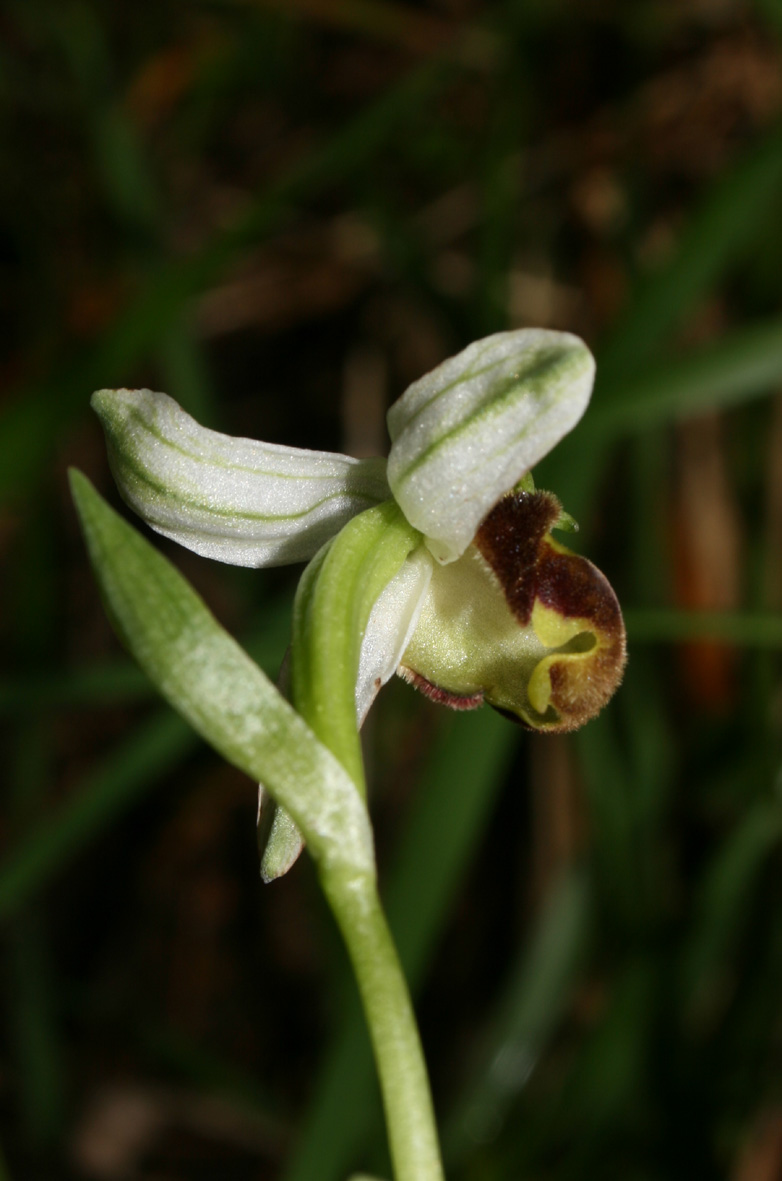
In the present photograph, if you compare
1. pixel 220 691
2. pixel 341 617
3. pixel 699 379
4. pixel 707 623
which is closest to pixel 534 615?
pixel 341 617

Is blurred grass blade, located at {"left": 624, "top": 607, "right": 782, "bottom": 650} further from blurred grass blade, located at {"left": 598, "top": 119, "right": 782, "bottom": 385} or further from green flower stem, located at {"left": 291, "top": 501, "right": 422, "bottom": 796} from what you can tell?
green flower stem, located at {"left": 291, "top": 501, "right": 422, "bottom": 796}

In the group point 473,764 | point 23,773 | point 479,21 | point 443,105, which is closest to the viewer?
point 473,764

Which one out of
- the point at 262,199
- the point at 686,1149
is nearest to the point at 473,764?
the point at 686,1149

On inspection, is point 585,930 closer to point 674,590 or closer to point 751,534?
point 674,590

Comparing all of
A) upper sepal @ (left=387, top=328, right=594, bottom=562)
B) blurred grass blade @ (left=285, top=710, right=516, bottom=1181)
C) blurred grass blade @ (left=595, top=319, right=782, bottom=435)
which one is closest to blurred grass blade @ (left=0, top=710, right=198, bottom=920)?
blurred grass blade @ (left=285, top=710, right=516, bottom=1181)

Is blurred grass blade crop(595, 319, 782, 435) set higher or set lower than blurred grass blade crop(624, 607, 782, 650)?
higher

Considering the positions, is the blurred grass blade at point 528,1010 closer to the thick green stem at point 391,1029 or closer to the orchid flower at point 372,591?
the orchid flower at point 372,591
